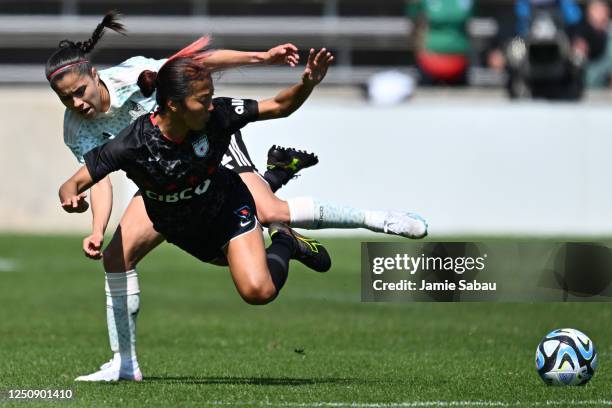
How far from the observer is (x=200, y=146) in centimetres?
868

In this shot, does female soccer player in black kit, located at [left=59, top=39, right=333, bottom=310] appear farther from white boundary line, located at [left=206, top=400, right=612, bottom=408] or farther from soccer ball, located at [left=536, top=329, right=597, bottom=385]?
soccer ball, located at [left=536, top=329, right=597, bottom=385]

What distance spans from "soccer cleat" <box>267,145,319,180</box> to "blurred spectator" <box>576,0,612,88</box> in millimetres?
11517

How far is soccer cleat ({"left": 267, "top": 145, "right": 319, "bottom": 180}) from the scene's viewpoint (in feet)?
33.4

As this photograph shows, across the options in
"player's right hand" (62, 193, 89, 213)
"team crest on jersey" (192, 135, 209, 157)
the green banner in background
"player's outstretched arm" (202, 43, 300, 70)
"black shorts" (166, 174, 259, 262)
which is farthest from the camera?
the green banner in background

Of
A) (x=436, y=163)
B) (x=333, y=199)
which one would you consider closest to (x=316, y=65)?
(x=333, y=199)

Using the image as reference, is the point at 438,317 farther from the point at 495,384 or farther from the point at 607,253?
the point at 495,384

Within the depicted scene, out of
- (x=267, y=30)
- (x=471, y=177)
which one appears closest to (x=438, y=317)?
(x=471, y=177)

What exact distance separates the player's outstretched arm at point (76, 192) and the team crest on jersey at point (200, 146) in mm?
629

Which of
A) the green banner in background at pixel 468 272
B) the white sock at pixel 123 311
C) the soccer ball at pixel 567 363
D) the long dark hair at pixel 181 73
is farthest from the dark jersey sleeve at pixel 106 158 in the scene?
the soccer ball at pixel 567 363

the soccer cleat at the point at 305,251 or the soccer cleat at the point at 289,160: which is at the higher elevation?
the soccer cleat at the point at 289,160

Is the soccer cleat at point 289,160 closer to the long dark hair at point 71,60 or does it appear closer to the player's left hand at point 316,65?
the long dark hair at point 71,60

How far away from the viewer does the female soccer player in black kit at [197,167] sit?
27.8ft

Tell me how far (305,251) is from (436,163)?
9.98 m

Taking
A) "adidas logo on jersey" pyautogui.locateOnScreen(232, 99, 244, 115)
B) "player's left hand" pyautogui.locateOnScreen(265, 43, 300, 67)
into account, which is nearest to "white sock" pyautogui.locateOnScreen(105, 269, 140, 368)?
"adidas logo on jersey" pyautogui.locateOnScreen(232, 99, 244, 115)
